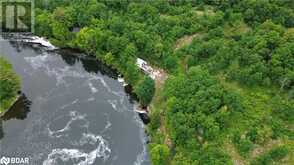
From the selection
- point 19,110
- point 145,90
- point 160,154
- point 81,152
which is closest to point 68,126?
point 81,152

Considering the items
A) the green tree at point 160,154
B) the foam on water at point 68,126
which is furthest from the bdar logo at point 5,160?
the green tree at point 160,154

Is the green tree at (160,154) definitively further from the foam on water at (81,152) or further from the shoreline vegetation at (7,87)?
the shoreline vegetation at (7,87)

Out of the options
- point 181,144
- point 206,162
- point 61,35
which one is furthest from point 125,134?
point 61,35

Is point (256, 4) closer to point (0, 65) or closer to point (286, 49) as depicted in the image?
point (286, 49)

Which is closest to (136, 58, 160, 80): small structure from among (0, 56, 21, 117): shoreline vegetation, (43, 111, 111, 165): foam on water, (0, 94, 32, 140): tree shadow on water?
(43, 111, 111, 165): foam on water

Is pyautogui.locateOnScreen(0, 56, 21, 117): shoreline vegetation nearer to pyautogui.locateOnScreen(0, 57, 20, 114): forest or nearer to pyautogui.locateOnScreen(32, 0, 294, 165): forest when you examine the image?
pyautogui.locateOnScreen(0, 57, 20, 114): forest

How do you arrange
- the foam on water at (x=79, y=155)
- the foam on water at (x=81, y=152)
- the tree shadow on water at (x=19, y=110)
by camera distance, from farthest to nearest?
1. the tree shadow on water at (x=19, y=110)
2. the foam on water at (x=81, y=152)
3. the foam on water at (x=79, y=155)

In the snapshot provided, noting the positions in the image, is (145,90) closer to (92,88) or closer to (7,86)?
(92,88)
